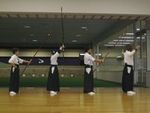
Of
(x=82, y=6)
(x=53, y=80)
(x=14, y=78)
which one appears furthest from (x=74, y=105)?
(x=82, y=6)

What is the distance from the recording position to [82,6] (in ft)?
37.6

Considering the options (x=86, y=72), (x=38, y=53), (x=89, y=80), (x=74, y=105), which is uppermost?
(x=38, y=53)

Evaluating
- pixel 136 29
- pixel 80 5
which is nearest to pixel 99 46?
pixel 136 29

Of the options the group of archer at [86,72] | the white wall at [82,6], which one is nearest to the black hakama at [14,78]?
the group of archer at [86,72]

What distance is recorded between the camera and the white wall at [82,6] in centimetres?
1132

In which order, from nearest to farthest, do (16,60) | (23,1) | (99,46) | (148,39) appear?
(16,60) < (23,1) < (148,39) < (99,46)

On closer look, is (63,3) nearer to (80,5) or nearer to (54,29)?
(80,5)

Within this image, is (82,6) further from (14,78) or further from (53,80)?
(14,78)

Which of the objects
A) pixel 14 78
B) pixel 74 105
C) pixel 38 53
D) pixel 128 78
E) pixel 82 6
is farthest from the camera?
pixel 38 53

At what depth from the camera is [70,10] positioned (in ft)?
37.5

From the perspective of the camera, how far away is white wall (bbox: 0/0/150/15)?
1132 centimetres

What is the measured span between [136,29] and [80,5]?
16.5 ft

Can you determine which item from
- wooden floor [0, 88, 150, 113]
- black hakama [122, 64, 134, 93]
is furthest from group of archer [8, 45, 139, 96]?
wooden floor [0, 88, 150, 113]

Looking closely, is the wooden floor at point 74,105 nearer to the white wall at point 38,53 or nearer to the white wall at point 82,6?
the white wall at point 82,6
